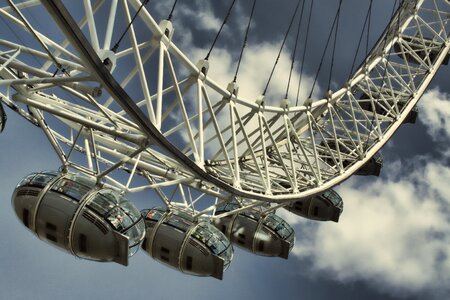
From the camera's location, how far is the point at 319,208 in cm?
2961

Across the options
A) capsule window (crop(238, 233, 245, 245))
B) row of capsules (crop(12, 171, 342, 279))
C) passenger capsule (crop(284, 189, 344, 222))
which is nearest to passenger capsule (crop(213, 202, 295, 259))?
capsule window (crop(238, 233, 245, 245))

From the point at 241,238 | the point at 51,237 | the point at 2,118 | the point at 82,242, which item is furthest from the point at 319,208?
the point at 2,118

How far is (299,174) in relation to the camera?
25.8 m

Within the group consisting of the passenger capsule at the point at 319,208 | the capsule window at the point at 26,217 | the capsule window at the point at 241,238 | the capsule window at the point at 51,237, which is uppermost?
the passenger capsule at the point at 319,208

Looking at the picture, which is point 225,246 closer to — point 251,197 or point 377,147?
point 251,197

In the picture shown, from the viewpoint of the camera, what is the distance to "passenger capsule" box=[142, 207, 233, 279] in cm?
1806

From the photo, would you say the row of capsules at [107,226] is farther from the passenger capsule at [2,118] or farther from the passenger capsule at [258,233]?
the passenger capsule at [258,233]

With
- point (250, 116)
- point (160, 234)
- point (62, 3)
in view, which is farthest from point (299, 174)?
point (62, 3)

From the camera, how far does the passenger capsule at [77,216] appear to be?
14.1m

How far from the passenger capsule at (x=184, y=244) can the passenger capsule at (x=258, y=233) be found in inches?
178

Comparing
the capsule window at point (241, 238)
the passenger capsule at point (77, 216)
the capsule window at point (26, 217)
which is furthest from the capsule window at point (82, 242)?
the capsule window at point (241, 238)

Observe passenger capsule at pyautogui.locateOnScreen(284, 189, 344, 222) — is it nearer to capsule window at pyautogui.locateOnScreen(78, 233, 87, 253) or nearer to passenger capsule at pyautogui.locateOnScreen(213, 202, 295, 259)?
passenger capsule at pyautogui.locateOnScreen(213, 202, 295, 259)

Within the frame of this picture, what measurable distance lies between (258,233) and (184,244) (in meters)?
6.05

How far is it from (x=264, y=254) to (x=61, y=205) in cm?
1154
